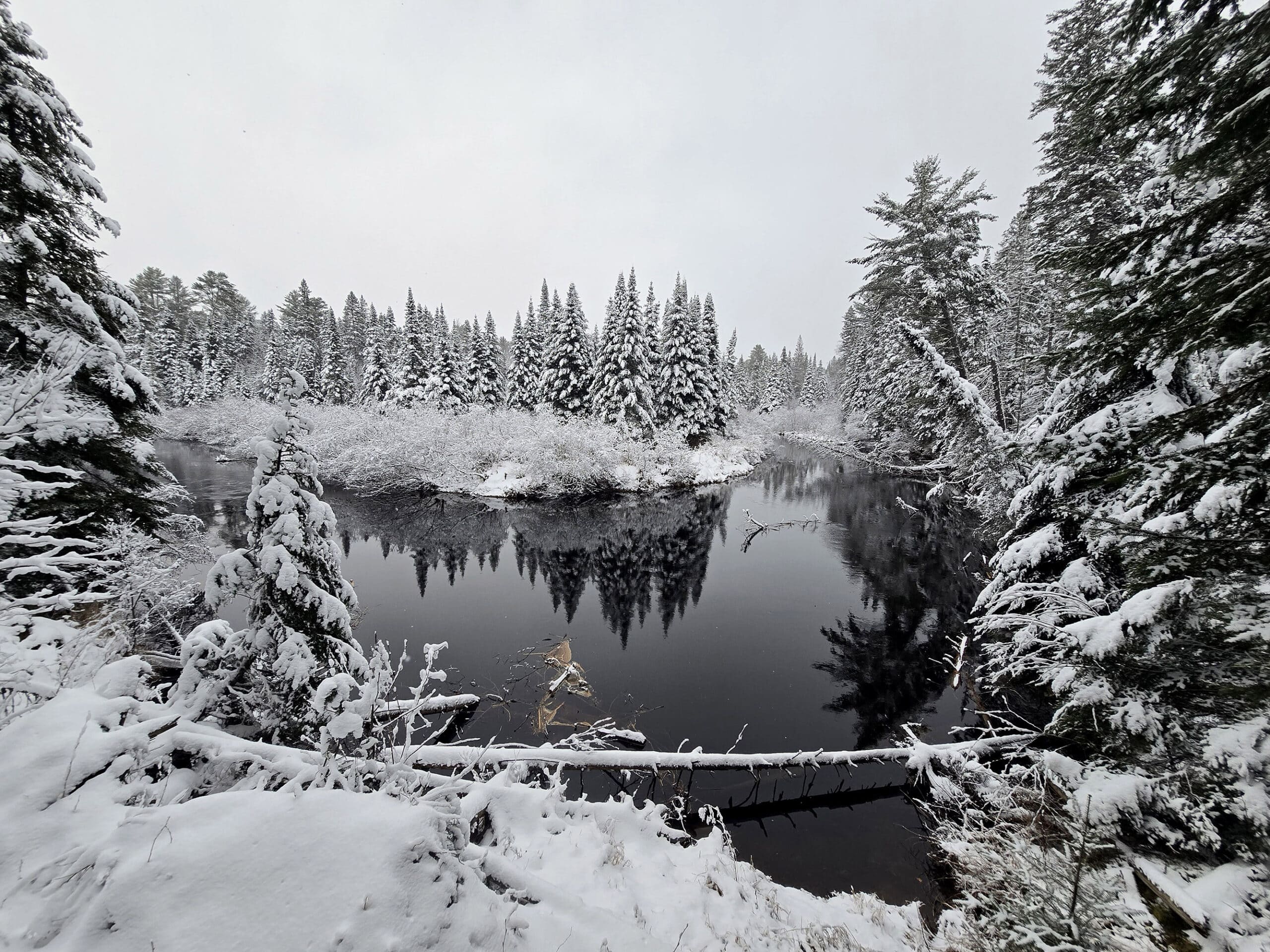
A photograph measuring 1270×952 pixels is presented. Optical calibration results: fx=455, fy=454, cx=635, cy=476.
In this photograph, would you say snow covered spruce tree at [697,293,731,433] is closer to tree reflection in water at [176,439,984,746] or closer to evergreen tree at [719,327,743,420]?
evergreen tree at [719,327,743,420]

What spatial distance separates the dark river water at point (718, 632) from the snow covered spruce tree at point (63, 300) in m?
6.02

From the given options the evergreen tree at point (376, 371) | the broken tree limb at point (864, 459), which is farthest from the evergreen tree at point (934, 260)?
the evergreen tree at point (376, 371)

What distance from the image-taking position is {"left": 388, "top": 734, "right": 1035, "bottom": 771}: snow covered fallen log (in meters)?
5.87

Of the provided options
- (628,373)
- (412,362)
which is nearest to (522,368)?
(412,362)

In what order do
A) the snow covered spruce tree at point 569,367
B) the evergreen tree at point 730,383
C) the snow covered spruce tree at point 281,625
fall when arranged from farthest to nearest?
the evergreen tree at point 730,383 → the snow covered spruce tree at point 569,367 → the snow covered spruce tree at point 281,625

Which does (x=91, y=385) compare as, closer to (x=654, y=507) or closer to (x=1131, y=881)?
(x=1131, y=881)

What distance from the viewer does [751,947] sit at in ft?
12.5

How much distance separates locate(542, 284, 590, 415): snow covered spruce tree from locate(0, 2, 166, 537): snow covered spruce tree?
28.9 metres

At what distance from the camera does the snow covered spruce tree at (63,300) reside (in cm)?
661

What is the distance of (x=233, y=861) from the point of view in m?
2.23

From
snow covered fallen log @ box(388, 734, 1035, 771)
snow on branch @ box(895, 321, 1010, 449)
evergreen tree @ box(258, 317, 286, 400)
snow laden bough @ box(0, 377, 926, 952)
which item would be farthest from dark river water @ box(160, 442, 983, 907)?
evergreen tree @ box(258, 317, 286, 400)

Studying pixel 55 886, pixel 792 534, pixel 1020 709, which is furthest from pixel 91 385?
pixel 792 534

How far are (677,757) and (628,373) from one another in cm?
2763

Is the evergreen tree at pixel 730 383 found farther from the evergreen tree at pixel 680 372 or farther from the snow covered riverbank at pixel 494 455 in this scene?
the snow covered riverbank at pixel 494 455
